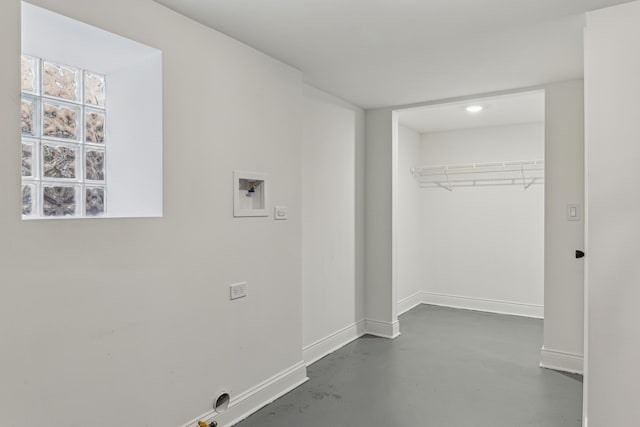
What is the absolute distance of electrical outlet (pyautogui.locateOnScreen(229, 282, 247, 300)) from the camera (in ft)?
8.11

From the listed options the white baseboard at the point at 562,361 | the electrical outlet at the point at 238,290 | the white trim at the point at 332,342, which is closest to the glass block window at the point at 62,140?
the electrical outlet at the point at 238,290

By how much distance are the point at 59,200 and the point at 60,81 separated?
1.99ft

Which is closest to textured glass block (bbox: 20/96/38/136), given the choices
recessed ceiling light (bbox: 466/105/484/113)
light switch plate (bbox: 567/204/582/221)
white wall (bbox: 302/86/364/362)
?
white wall (bbox: 302/86/364/362)

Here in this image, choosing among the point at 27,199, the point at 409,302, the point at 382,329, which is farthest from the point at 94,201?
the point at 409,302

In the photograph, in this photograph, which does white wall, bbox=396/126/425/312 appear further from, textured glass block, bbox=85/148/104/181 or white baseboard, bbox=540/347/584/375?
textured glass block, bbox=85/148/104/181

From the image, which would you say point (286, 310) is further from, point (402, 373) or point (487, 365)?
point (487, 365)

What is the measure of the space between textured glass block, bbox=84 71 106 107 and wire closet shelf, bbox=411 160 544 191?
4.10 metres

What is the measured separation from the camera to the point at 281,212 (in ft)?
9.40

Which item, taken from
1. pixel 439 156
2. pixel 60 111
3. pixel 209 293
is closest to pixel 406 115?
pixel 439 156

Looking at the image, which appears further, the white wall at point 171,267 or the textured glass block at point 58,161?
the textured glass block at point 58,161

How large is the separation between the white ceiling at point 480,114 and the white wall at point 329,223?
0.85 meters

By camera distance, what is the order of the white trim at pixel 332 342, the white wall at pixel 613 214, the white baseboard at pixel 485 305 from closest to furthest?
the white wall at pixel 613 214
the white trim at pixel 332 342
the white baseboard at pixel 485 305

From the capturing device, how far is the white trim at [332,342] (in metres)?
3.43

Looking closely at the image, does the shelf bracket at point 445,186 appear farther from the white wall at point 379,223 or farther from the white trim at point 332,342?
the white trim at point 332,342
